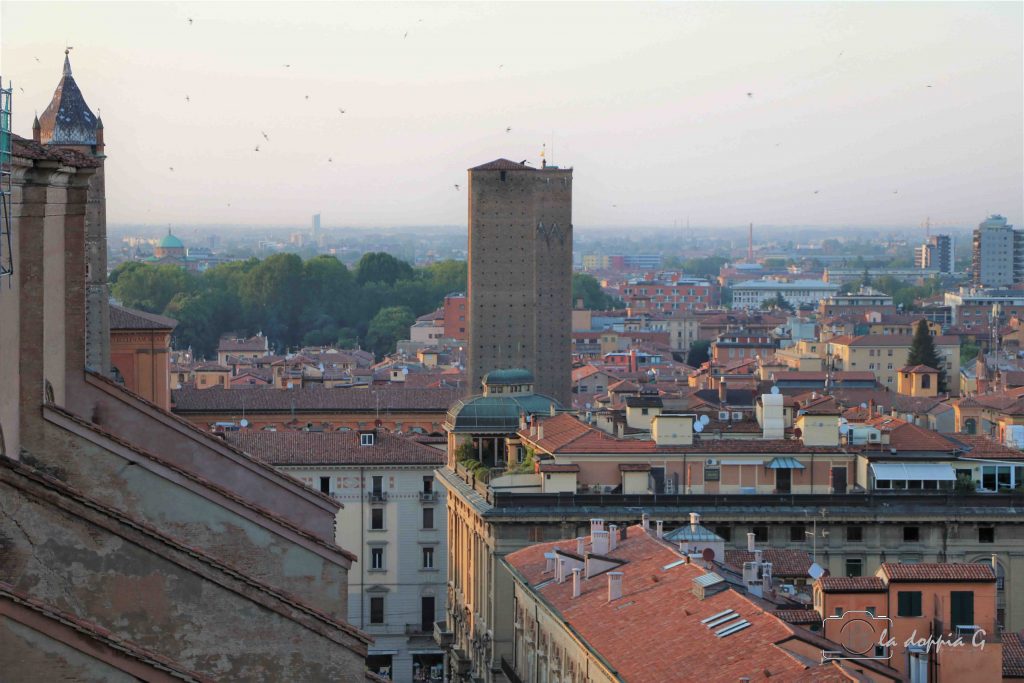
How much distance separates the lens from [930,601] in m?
19.2

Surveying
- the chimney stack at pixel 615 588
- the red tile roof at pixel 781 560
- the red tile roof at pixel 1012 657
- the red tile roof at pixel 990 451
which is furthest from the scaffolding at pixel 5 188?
the red tile roof at pixel 990 451

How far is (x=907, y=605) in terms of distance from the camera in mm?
19203

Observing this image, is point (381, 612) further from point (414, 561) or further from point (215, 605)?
point (215, 605)

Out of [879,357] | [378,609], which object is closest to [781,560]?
[378,609]

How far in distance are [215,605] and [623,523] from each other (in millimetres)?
22434

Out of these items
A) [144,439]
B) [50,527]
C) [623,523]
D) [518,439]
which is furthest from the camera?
[518,439]

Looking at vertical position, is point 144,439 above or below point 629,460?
above

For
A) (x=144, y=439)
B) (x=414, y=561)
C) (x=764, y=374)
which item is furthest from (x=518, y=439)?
A: (x=764, y=374)

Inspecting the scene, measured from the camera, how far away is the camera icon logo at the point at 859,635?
57.6 feet

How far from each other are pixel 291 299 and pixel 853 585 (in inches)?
4422

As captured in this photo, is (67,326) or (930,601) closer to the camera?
(67,326)

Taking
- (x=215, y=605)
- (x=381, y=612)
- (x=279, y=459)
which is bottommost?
(x=381, y=612)

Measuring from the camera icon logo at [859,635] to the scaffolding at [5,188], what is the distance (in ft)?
29.2

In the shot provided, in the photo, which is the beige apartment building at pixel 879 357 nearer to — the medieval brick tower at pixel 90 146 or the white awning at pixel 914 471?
the white awning at pixel 914 471
